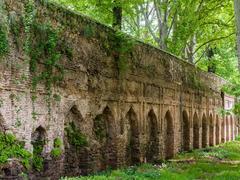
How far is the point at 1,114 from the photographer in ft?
34.0

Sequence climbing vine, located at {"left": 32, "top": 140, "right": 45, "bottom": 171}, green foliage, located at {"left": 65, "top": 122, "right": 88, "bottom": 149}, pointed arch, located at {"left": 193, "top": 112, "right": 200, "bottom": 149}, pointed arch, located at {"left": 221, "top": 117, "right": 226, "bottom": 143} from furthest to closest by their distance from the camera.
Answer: pointed arch, located at {"left": 221, "top": 117, "right": 226, "bottom": 143} < pointed arch, located at {"left": 193, "top": 112, "right": 200, "bottom": 149} < green foliage, located at {"left": 65, "top": 122, "right": 88, "bottom": 149} < climbing vine, located at {"left": 32, "top": 140, "right": 45, "bottom": 171}

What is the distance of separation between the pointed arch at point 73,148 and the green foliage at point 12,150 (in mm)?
2156

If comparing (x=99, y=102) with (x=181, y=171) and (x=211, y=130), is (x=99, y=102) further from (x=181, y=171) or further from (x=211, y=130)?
(x=211, y=130)

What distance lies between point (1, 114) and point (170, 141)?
40.9 feet

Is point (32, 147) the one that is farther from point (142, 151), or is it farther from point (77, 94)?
point (142, 151)

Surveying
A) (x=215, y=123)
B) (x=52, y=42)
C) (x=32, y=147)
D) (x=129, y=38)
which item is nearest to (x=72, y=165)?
(x=32, y=147)

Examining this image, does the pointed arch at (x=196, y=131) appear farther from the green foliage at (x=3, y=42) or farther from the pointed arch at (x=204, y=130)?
the green foliage at (x=3, y=42)

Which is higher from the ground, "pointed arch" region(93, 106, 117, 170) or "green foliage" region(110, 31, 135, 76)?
"green foliage" region(110, 31, 135, 76)

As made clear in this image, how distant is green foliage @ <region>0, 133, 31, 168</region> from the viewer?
1029cm

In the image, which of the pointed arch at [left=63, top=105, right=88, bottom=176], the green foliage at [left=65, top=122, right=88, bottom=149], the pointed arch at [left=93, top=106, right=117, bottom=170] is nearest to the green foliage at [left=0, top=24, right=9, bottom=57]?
the pointed arch at [left=63, top=105, right=88, bottom=176]

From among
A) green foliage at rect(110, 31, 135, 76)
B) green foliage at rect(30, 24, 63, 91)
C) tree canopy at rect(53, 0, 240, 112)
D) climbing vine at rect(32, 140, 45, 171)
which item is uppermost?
tree canopy at rect(53, 0, 240, 112)

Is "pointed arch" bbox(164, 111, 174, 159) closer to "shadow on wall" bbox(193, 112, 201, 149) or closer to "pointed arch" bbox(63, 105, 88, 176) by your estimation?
"shadow on wall" bbox(193, 112, 201, 149)

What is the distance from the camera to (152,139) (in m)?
19.9

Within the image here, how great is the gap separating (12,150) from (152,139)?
32.9 ft
